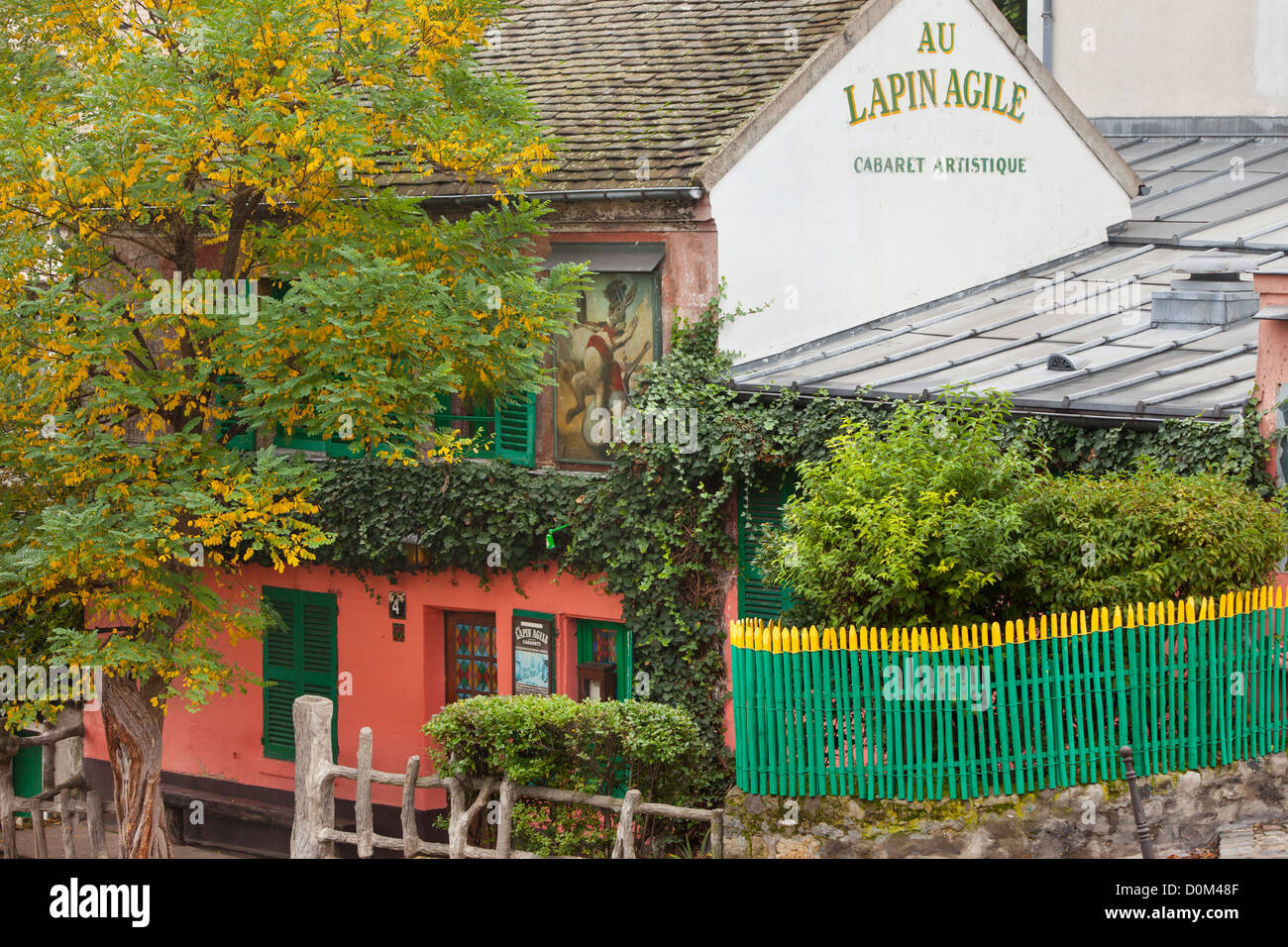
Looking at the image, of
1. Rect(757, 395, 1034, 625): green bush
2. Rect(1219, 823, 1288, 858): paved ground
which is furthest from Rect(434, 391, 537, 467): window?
Rect(1219, 823, 1288, 858): paved ground

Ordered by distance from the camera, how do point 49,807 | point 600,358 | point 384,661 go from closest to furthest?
1. point 600,358
2. point 49,807
3. point 384,661

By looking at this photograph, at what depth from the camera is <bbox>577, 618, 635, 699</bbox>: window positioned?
16.2 metres

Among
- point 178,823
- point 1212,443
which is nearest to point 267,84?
point 1212,443

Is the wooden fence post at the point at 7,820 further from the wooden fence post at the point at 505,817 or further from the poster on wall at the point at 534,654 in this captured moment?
the wooden fence post at the point at 505,817

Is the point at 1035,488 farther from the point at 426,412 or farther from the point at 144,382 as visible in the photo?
the point at 144,382

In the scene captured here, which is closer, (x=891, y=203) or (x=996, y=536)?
(x=996, y=536)

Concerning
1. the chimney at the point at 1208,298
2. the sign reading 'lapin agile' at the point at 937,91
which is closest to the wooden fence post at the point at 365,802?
the sign reading 'lapin agile' at the point at 937,91

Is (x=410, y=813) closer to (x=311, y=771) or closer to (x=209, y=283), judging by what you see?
(x=311, y=771)

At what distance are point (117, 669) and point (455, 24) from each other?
626 cm

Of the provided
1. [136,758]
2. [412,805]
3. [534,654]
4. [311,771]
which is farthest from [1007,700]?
[136,758]

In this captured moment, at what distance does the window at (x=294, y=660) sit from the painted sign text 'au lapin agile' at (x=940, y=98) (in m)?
7.77

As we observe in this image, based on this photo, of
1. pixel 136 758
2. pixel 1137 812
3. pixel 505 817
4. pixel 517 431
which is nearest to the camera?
pixel 1137 812

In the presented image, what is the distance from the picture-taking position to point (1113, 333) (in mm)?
15477

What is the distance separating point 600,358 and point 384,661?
4369 millimetres
